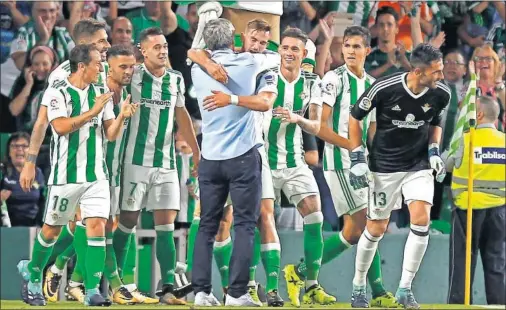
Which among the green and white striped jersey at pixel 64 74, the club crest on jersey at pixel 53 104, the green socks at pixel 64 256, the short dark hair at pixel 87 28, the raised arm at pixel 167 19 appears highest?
the raised arm at pixel 167 19

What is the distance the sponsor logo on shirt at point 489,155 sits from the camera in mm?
14000

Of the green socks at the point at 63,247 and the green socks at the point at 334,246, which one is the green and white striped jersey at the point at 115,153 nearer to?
the green socks at the point at 63,247

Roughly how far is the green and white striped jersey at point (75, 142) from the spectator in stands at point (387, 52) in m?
4.53

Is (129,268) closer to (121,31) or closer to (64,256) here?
(64,256)

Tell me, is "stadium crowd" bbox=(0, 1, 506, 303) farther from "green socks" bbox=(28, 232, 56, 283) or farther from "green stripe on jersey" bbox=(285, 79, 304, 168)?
"green socks" bbox=(28, 232, 56, 283)

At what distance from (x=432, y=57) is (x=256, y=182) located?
1.71m

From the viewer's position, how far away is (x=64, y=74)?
1148 cm

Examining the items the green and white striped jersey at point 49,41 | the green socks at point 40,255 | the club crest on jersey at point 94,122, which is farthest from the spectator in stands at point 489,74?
the green socks at point 40,255

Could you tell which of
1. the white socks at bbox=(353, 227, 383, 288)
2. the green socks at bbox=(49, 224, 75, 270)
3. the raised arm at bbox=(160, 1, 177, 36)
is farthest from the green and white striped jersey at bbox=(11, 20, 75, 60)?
the white socks at bbox=(353, 227, 383, 288)

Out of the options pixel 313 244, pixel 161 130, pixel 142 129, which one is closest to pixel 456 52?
pixel 313 244

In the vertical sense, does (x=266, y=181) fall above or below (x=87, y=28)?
below

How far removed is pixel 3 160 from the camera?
1434cm

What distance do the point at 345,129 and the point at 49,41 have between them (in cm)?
352

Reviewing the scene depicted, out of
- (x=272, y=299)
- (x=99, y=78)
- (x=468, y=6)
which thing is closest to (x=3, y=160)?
(x=99, y=78)
